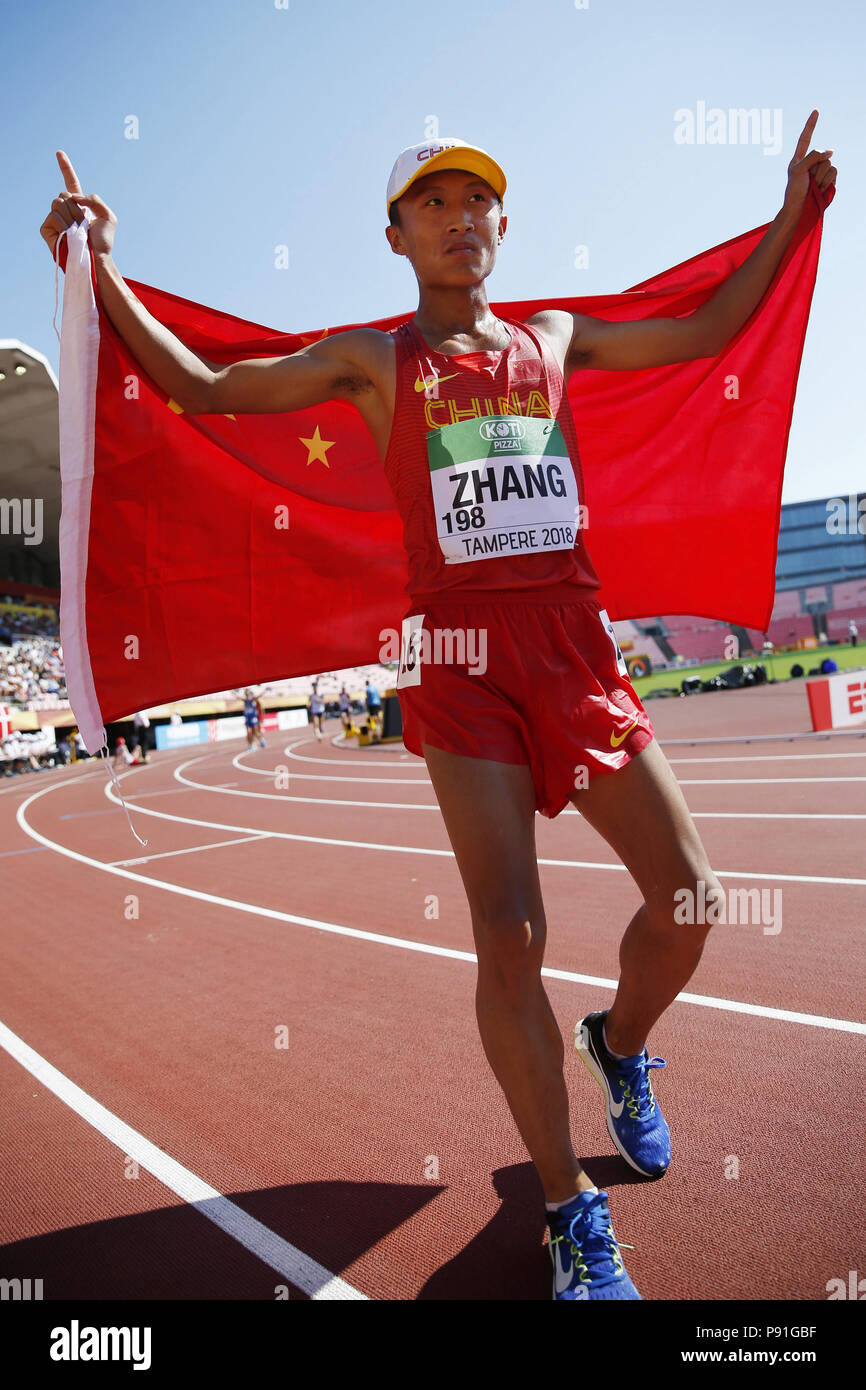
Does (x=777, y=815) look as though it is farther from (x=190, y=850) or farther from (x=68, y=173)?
(x=68, y=173)

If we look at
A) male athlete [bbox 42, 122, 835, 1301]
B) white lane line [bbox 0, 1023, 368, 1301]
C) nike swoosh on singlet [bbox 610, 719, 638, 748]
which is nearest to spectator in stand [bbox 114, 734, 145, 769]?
white lane line [bbox 0, 1023, 368, 1301]

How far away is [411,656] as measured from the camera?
2.41 metres

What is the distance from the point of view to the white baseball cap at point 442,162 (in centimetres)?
241

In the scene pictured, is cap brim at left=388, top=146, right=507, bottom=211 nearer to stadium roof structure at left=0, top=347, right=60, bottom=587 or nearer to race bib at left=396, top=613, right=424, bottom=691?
race bib at left=396, top=613, right=424, bottom=691

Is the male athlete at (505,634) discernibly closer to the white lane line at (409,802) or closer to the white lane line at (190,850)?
the white lane line at (409,802)

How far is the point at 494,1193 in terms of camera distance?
2648 mm

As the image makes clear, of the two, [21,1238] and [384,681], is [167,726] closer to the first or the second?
[384,681]

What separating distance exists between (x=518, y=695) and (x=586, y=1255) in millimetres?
1255

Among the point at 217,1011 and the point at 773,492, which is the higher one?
the point at 773,492

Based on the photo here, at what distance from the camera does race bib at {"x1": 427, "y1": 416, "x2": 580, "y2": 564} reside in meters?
2.35

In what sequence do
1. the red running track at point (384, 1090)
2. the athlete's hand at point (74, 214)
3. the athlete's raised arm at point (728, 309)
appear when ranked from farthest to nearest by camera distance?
the athlete's raised arm at point (728, 309)
the athlete's hand at point (74, 214)
the red running track at point (384, 1090)

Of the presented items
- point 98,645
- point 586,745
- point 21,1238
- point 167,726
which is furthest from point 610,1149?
point 167,726

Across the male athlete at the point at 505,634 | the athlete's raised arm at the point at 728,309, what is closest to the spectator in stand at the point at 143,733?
the athlete's raised arm at the point at 728,309
